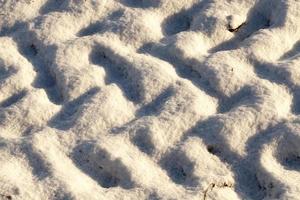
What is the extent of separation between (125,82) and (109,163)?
14.3 inches

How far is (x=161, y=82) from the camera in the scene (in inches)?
75.1

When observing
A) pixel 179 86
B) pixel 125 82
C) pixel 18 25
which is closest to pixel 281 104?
pixel 179 86

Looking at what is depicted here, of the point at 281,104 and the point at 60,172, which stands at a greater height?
the point at 281,104

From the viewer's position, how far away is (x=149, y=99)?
6.14 feet

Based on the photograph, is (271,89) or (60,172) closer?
(60,172)

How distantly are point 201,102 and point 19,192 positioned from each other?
2.14 feet

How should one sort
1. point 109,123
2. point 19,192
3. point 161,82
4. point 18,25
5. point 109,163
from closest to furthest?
point 19,192 → point 109,163 → point 109,123 → point 161,82 → point 18,25

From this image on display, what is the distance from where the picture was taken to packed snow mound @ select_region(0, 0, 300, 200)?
1631mm

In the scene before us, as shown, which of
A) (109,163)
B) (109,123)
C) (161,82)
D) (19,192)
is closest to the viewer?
(19,192)

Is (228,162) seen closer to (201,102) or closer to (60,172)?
(201,102)

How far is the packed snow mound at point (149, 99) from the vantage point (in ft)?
5.35

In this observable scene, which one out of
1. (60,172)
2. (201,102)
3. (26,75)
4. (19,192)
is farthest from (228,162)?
(26,75)

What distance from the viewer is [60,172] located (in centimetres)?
162

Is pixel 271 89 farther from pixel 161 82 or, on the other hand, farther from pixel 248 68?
pixel 161 82
